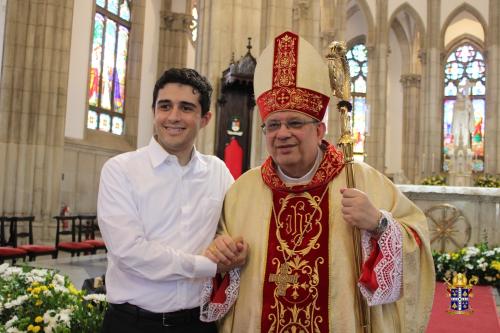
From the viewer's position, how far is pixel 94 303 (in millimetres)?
3371

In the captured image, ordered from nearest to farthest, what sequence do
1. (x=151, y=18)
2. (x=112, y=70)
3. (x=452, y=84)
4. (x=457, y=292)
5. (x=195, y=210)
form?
(x=195, y=210), (x=457, y=292), (x=112, y=70), (x=151, y=18), (x=452, y=84)

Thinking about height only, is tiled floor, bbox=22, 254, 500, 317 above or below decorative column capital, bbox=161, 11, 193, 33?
below

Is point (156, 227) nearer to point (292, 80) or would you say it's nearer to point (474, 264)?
point (292, 80)

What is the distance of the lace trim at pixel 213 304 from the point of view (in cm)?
219

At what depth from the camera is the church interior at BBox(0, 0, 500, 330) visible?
10.1m

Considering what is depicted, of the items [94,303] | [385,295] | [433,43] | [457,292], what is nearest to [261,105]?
[385,295]

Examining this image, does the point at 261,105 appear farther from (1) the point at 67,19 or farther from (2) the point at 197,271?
(1) the point at 67,19

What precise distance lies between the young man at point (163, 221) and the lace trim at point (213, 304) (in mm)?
28

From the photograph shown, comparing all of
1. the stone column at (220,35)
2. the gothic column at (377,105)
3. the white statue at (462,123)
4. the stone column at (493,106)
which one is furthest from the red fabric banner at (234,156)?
the stone column at (493,106)

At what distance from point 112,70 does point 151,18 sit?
2.50 meters

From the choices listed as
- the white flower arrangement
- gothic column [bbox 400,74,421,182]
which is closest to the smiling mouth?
the white flower arrangement

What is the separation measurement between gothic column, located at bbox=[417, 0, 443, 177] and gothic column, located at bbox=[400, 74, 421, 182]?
1.44 meters

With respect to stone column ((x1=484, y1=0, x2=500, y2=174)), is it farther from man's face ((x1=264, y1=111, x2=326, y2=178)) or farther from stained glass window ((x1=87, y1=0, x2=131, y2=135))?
man's face ((x1=264, y1=111, x2=326, y2=178))

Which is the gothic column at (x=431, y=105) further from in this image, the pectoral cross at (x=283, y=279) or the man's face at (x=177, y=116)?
the man's face at (x=177, y=116)
